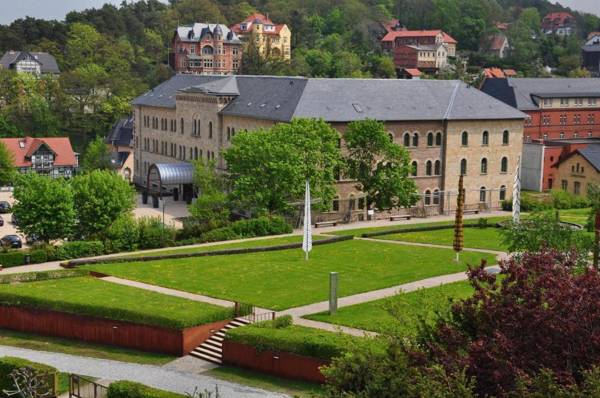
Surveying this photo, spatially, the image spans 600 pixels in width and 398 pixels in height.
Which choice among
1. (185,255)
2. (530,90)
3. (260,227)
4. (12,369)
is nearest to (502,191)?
(260,227)

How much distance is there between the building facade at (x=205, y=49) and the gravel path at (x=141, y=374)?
118 meters

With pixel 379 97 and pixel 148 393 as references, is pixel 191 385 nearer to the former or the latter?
pixel 148 393

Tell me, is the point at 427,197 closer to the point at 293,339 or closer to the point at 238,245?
the point at 238,245

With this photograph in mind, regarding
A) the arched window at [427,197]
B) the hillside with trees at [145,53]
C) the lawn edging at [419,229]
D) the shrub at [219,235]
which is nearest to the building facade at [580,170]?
the arched window at [427,197]

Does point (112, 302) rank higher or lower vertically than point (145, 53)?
lower

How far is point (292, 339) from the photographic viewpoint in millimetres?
29031

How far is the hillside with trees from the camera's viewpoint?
4670 inches

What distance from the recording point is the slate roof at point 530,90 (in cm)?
10394

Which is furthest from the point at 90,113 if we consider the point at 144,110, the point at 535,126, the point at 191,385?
the point at 191,385

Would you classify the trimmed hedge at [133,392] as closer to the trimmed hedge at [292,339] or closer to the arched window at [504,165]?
the trimmed hedge at [292,339]

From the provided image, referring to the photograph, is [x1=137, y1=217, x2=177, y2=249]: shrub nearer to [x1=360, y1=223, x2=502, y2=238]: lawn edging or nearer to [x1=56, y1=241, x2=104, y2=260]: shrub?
[x1=56, y1=241, x2=104, y2=260]: shrub

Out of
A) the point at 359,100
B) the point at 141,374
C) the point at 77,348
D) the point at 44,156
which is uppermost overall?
the point at 359,100

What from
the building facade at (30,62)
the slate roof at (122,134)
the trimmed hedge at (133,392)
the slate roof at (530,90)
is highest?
the building facade at (30,62)

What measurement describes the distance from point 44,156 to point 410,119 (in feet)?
156
